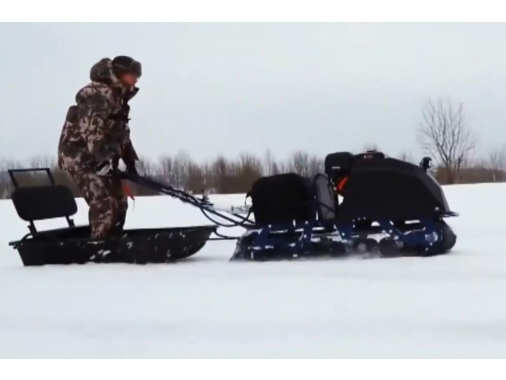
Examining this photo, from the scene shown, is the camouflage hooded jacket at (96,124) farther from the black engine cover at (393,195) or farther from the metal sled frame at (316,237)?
the black engine cover at (393,195)

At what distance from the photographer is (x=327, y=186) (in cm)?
511

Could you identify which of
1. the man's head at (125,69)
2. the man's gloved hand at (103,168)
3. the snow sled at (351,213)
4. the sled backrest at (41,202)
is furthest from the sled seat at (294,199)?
the sled backrest at (41,202)

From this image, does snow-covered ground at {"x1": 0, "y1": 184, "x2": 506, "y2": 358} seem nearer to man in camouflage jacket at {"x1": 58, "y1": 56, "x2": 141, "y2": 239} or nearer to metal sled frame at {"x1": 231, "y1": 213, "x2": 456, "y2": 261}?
metal sled frame at {"x1": 231, "y1": 213, "x2": 456, "y2": 261}

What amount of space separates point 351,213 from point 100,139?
1.80 m

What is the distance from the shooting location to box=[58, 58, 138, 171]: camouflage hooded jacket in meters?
5.18

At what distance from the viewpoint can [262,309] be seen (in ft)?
10.5

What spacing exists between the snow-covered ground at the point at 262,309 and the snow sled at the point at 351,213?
0.23 meters

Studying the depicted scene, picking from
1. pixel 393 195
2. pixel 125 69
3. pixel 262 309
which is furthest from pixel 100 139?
pixel 262 309

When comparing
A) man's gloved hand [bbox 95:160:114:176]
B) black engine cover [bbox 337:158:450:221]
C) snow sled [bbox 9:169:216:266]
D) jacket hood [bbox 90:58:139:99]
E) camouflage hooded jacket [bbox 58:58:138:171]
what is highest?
jacket hood [bbox 90:58:139:99]

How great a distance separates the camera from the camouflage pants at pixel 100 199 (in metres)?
5.25

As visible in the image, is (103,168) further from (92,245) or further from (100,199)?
(92,245)

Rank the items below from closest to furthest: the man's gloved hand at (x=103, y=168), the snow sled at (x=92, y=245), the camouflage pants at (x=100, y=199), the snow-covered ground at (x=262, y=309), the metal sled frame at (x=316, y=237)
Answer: the snow-covered ground at (x=262, y=309), the metal sled frame at (x=316, y=237), the snow sled at (x=92, y=245), the man's gloved hand at (x=103, y=168), the camouflage pants at (x=100, y=199)

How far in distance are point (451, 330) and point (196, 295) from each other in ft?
4.31

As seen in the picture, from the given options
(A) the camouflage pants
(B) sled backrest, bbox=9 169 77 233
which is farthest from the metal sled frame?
(B) sled backrest, bbox=9 169 77 233
